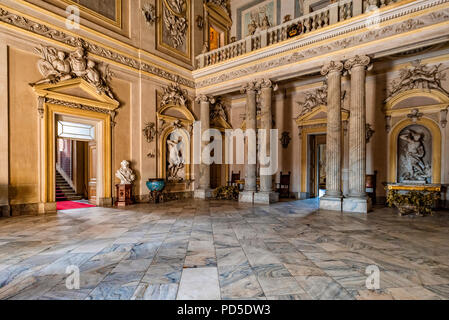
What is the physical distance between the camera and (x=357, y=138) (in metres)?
7.35

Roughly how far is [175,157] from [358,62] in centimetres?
770

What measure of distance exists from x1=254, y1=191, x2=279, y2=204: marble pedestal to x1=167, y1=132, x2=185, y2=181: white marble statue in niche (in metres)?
3.64

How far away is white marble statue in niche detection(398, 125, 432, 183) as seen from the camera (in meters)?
8.60

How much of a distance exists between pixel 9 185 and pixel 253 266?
6842mm

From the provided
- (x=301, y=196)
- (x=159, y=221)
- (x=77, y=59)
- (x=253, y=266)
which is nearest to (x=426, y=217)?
(x=301, y=196)

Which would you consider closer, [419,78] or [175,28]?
[419,78]

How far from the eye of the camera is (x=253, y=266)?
3.08 metres

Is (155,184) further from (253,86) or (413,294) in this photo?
(413,294)

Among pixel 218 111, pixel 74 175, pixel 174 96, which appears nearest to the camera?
pixel 174 96

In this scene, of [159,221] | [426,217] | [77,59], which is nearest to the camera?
[159,221]

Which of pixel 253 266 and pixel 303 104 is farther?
pixel 303 104

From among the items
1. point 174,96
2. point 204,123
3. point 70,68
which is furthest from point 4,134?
point 204,123

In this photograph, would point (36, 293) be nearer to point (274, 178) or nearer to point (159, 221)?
point (159, 221)

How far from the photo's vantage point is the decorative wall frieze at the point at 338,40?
20.6 ft
